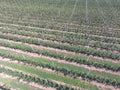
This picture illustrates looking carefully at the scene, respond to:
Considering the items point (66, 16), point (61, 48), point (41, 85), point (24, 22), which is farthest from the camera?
point (66, 16)

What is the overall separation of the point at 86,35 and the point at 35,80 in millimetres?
9093

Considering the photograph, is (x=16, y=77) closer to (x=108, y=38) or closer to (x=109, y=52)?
(x=109, y=52)

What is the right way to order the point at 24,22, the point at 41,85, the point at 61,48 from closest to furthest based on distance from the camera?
the point at 41,85, the point at 61,48, the point at 24,22

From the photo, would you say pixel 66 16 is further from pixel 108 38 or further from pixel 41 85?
pixel 41 85

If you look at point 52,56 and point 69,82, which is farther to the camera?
point 52,56

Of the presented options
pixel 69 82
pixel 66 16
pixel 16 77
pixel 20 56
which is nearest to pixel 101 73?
pixel 69 82

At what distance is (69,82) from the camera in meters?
12.5

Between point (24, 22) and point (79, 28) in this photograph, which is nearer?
point (79, 28)

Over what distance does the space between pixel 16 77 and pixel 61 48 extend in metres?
5.18

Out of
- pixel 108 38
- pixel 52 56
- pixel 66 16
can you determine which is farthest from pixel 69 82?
pixel 66 16

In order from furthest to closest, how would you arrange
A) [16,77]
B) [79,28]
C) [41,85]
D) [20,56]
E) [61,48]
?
[79,28], [61,48], [20,56], [16,77], [41,85]

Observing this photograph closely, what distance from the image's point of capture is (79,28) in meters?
23.5

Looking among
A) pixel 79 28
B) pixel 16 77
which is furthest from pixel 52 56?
Result: pixel 79 28

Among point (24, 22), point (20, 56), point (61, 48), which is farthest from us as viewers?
point (24, 22)
